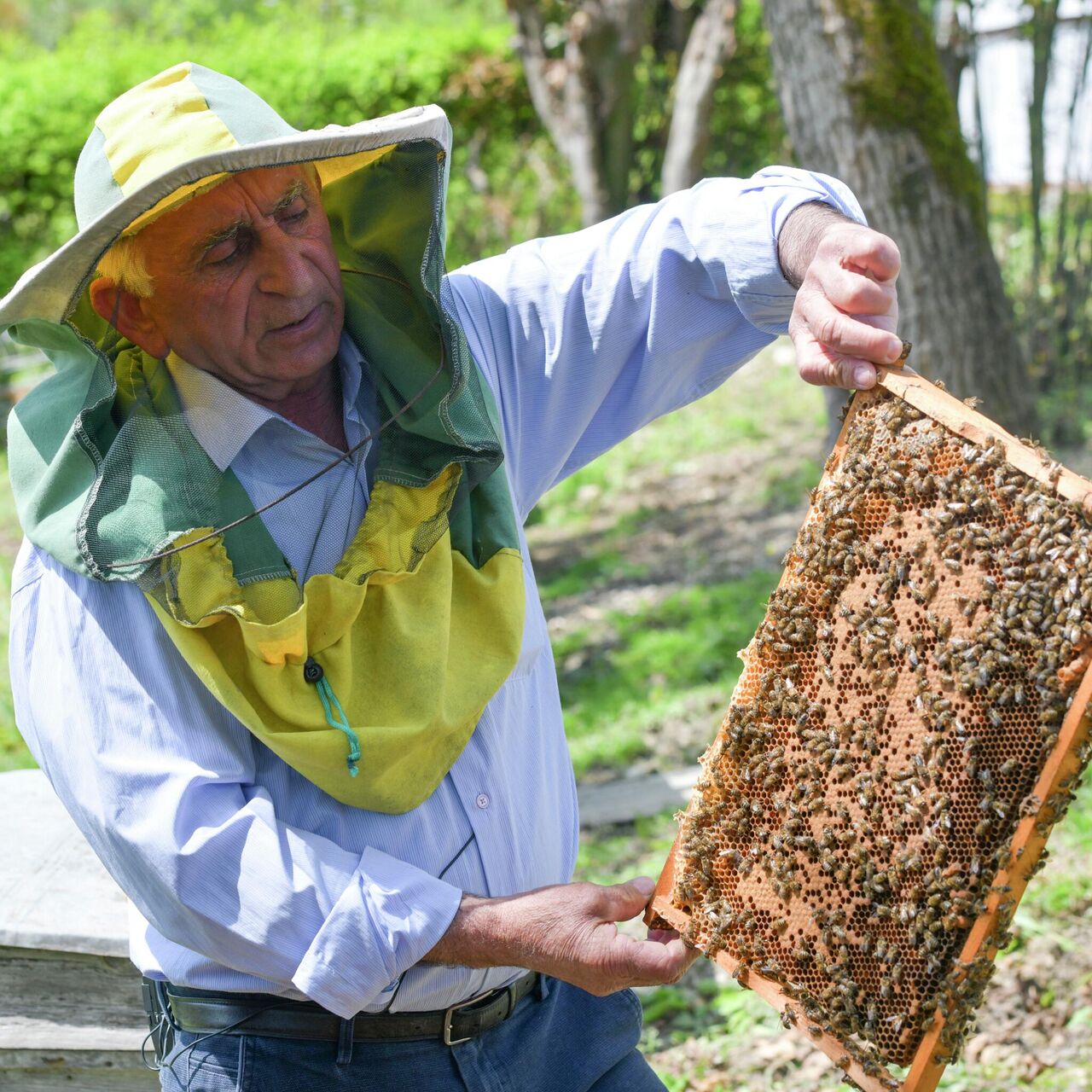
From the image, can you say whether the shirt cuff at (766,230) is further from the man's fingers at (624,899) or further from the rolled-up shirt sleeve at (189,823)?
the rolled-up shirt sleeve at (189,823)

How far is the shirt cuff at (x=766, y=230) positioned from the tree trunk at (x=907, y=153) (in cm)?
303

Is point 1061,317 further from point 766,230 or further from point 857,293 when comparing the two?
point 857,293

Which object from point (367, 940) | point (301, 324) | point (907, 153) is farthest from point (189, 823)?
point (907, 153)

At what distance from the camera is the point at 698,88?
11.5 metres

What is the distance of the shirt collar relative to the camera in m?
2.38

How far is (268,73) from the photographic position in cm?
1396

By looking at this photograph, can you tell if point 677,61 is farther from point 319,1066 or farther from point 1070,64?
point 319,1066

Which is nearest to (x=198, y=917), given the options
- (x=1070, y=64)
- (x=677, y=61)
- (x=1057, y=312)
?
(x=1070, y=64)

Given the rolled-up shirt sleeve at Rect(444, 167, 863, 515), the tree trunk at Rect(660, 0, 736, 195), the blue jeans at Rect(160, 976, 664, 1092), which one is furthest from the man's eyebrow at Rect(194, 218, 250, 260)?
the tree trunk at Rect(660, 0, 736, 195)

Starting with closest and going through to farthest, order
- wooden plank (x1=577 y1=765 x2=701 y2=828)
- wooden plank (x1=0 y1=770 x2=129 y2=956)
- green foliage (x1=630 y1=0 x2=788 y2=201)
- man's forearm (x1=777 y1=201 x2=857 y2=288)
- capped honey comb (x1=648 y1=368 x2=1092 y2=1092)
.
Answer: capped honey comb (x1=648 y1=368 x2=1092 y2=1092)
man's forearm (x1=777 y1=201 x2=857 y2=288)
wooden plank (x1=0 y1=770 x2=129 y2=956)
wooden plank (x1=577 y1=765 x2=701 y2=828)
green foliage (x1=630 y1=0 x2=788 y2=201)

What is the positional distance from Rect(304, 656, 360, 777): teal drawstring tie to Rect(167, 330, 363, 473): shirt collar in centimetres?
45

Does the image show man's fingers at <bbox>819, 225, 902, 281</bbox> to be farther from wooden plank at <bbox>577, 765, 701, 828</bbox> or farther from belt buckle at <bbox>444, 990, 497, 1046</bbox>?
wooden plank at <bbox>577, 765, 701, 828</bbox>

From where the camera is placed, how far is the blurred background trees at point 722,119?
5359 mm

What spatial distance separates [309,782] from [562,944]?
60cm
